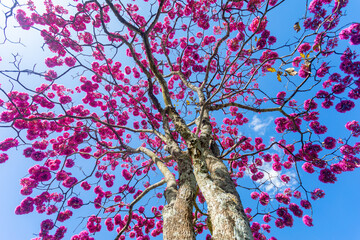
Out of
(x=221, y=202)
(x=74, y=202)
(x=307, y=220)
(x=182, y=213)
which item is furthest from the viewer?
(x=307, y=220)

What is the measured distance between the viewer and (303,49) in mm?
4191

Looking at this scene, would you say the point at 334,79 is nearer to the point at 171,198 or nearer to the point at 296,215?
the point at 296,215

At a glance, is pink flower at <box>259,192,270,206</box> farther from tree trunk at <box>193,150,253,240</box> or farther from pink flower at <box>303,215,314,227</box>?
tree trunk at <box>193,150,253,240</box>

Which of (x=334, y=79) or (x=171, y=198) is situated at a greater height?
(x=334, y=79)

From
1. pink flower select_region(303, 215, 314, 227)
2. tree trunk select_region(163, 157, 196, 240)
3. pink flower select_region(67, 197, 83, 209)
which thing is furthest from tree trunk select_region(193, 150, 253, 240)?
pink flower select_region(303, 215, 314, 227)

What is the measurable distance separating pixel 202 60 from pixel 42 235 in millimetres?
6772

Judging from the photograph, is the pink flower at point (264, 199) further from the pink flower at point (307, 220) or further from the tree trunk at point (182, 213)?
the tree trunk at point (182, 213)

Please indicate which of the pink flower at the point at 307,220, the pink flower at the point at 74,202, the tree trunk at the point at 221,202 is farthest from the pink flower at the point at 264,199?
the pink flower at the point at 74,202

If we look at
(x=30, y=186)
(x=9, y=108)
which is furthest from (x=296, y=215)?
(x=9, y=108)

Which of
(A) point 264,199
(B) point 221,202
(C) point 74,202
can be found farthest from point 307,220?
(C) point 74,202

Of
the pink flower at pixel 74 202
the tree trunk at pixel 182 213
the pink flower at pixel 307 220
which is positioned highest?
the pink flower at pixel 74 202

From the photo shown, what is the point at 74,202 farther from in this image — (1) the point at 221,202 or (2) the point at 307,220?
(2) the point at 307,220

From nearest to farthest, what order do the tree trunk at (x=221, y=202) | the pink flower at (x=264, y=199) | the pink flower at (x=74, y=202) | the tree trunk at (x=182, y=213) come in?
the tree trunk at (x=221, y=202)
the tree trunk at (x=182, y=213)
the pink flower at (x=74, y=202)
the pink flower at (x=264, y=199)

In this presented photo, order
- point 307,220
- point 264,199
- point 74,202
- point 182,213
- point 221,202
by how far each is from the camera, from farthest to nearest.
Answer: point 264,199 < point 307,220 < point 74,202 < point 182,213 < point 221,202
